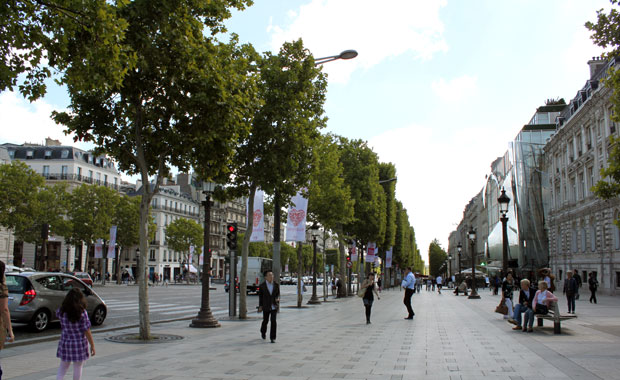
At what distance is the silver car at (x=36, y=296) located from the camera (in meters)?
14.0

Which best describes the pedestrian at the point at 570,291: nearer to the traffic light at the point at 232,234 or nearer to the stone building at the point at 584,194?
the traffic light at the point at 232,234

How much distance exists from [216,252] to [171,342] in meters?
102

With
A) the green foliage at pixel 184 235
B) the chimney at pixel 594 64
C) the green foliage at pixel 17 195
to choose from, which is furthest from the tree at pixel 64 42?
the green foliage at pixel 184 235

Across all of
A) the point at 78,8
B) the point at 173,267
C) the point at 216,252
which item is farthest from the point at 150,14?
the point at 216,252

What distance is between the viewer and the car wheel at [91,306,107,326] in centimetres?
1608

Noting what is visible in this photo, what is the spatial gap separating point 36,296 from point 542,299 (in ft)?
45.7

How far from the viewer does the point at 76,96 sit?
12859mm

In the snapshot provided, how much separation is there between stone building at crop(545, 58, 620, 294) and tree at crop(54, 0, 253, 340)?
1200 inches

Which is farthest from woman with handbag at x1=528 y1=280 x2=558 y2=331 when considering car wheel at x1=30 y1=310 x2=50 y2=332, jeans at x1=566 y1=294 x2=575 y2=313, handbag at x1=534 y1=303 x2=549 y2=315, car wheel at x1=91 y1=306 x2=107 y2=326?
car wheel at x1=30 y1=310 x2=50 y2=332

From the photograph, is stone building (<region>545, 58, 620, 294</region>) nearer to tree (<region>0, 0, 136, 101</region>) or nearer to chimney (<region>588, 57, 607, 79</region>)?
chimney (<region>588, 57, 607, 79</region>)

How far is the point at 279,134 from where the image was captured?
60.2 ft

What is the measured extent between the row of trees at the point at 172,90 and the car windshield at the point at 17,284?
12.0 feet

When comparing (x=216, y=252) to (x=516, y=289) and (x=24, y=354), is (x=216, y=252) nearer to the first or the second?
(x=516, y=289)

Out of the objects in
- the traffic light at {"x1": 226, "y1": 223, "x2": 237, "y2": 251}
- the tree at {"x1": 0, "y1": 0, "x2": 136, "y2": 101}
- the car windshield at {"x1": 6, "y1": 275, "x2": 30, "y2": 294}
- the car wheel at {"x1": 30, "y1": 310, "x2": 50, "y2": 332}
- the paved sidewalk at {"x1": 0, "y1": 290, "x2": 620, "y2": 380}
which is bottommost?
the paved sidewalk at {"x1": 0, "y1": 290, "x2": 620, "y2": 380}
